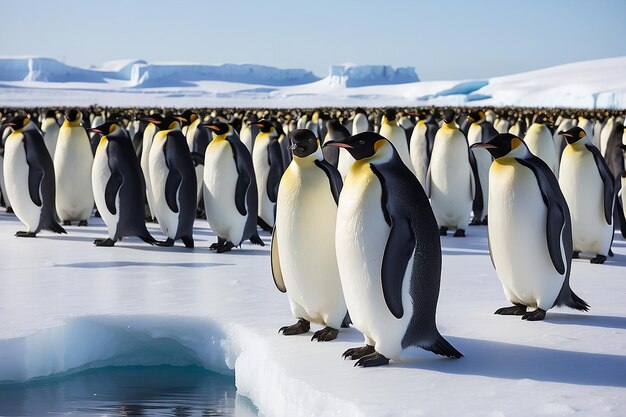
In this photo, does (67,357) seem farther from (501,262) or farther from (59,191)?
(59,191)

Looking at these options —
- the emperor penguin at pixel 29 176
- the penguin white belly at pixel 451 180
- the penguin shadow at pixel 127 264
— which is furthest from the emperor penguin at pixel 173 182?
the penguin white belly at pixel 451 180

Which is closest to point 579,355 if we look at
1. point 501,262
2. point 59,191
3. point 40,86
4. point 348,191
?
point 501,262

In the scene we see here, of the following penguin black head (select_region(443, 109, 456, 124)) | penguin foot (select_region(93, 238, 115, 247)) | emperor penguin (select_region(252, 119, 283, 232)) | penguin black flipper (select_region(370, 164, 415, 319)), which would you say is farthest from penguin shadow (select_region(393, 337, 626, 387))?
emperor penguin (select_region(252, 119, 283, 232))

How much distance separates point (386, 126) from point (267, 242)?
2.44 metres

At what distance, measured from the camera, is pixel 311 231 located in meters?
4.23

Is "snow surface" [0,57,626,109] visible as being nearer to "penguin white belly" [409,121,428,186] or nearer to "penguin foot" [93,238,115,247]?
"penguin white belly" [409,121,428,186]

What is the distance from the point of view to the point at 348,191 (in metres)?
3.76

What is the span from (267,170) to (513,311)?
4.75 metres

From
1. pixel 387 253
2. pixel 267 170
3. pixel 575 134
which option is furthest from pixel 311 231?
pixel 267 170

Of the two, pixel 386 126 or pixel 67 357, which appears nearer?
pixel 67 357

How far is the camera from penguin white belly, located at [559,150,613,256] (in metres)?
6.59

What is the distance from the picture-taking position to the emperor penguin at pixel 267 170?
911 centimetres

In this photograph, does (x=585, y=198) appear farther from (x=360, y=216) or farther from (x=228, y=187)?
(x=360, y=216)

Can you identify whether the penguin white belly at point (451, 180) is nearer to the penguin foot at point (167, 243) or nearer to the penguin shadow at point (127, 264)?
the penguin foot at point (167, 243)
